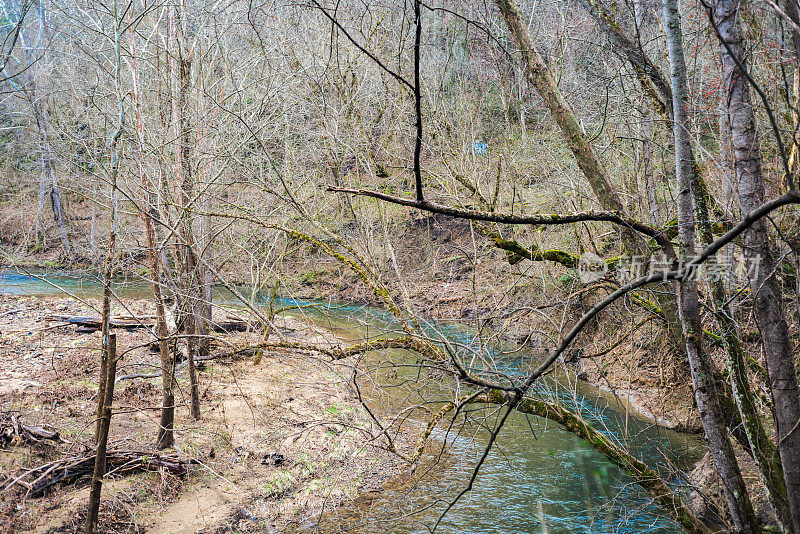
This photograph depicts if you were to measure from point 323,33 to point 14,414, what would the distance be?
944 centimetres

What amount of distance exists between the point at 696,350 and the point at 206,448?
559cm

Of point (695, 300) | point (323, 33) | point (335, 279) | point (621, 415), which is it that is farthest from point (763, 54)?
point (335, 279)

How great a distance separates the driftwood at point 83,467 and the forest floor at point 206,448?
83mm

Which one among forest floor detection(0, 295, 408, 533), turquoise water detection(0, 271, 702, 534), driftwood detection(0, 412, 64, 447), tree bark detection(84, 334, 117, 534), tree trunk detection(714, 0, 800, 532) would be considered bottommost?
turquoise water detection(0, 271, 702, 534)

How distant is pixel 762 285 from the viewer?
3176 mm

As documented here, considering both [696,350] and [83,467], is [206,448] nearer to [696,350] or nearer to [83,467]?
[83,467]

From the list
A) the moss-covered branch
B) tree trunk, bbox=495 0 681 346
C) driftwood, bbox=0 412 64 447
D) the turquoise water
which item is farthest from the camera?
the turquoise water

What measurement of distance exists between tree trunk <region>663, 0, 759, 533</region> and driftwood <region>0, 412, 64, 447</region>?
6082 mm

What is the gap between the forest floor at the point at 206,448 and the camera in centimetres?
498

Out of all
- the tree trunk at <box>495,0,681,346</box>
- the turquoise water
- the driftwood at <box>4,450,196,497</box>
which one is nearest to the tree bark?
the driftwood at <box>4,450,196,497</box>

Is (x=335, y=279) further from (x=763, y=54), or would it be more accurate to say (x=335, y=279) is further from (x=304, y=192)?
(x=763, y=54)

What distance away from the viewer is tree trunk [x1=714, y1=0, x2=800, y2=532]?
3217 mm

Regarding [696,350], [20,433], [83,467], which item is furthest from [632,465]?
[20,433]

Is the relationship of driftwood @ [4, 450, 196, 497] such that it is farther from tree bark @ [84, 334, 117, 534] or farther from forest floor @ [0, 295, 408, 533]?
tree bark @ [84, 334, 117, 534]
